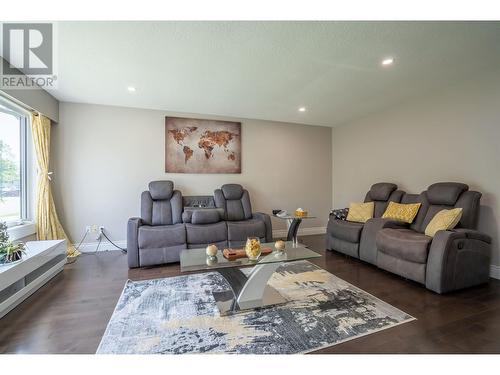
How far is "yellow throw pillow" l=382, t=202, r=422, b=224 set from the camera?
125 inches

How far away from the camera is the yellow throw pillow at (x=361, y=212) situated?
3710 millimetres

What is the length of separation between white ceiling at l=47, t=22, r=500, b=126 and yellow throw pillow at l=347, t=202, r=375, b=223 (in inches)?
66.0

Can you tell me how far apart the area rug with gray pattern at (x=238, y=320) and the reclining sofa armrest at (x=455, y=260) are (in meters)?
0.68

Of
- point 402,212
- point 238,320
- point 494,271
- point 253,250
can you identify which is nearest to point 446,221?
point 402,212

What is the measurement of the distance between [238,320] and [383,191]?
3.09 m

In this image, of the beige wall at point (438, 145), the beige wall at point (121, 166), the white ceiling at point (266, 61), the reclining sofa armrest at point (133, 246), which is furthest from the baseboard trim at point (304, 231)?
the reclining sofa armrest at point (133, 246)

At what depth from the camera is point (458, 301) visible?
2219 mm

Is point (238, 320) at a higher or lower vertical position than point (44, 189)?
lower

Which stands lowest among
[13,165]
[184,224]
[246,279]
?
[246,279]

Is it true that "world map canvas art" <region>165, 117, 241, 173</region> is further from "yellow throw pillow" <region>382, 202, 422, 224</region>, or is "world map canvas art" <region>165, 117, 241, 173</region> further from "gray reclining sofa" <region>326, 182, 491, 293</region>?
"yellow throw pillow" <region>382, 202, 422, 224</region>

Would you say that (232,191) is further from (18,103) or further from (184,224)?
(18,103)

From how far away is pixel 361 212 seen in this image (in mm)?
3779

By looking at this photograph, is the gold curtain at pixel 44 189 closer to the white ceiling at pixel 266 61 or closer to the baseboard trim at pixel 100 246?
the baseboard trim at pixel 100 246

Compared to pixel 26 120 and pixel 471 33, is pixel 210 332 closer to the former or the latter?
pixel 471 33
